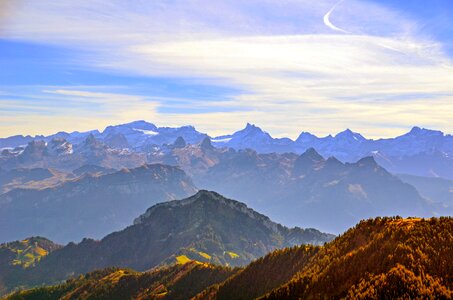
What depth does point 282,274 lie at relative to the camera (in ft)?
560

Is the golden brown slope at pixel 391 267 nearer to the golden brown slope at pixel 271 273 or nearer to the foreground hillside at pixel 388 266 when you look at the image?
the foreground hillside at pixel 388 266

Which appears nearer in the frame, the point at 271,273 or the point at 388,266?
the point at 388,266

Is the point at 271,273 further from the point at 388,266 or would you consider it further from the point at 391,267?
the point at 391,267

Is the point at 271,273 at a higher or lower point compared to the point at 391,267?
lower

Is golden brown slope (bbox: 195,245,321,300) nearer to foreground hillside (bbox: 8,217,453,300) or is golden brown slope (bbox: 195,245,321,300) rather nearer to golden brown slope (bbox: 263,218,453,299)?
foreground hillside (bbox: 8,217,453,300)

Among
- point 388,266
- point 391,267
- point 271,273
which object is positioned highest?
point 391,267

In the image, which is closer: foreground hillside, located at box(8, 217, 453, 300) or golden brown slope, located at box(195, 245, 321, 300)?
foreground hillside, located at box(8, 217, 453, 300)

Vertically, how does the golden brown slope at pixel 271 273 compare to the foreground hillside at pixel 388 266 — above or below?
below

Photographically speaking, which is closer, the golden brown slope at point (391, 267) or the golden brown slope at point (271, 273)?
the golden brown slope at point (391, 267)

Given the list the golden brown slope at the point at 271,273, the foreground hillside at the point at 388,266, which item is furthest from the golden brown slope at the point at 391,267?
the golden brown slope at the point at 271,273

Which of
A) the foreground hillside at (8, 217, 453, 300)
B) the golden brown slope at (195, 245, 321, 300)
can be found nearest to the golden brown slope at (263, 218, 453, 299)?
the foreground hillside at (8, 217, 453, 300)

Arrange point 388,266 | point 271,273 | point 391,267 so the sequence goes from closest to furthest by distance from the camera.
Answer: point 391,267, point 388,266, point 271,273

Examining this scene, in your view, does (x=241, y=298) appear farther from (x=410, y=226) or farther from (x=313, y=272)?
(x=410, y=226)

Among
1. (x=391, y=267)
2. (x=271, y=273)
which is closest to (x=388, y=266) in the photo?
(x=391, y=267)
